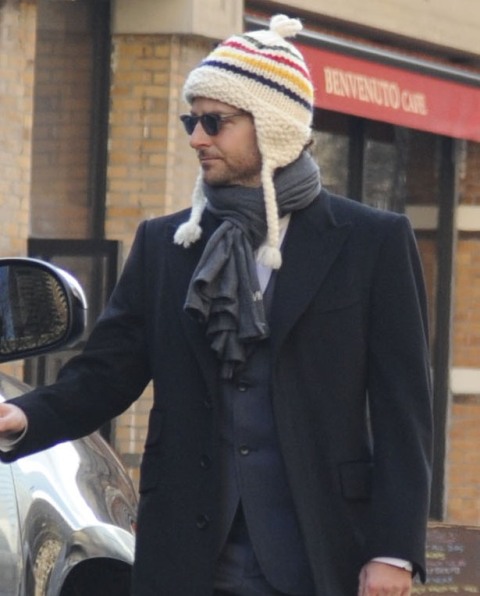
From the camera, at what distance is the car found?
3.81m

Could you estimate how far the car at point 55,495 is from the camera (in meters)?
3.81

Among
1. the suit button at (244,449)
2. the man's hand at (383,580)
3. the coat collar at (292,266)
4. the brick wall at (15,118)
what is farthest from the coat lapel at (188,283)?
the brick wall at (15,118)

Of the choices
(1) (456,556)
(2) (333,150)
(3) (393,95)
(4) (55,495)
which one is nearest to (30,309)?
(4) (55,495)

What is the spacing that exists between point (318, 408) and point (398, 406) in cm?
15

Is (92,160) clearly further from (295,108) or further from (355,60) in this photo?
(295,108)

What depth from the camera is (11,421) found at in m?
4.02

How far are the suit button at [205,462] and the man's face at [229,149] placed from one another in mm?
548

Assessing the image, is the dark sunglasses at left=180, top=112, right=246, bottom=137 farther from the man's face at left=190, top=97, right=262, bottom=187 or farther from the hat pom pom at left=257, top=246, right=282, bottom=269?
the hat pom pom at left=257, top=246, right=282, bottom=269

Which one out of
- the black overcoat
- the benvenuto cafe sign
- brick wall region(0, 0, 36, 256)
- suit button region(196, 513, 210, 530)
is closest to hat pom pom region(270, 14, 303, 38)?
the black overcoat

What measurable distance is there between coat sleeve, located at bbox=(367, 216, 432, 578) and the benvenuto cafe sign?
27.3ft

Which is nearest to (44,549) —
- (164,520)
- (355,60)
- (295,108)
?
(164,520)

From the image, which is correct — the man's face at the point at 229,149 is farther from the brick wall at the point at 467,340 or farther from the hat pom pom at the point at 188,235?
the brick wall at the point at 467,340

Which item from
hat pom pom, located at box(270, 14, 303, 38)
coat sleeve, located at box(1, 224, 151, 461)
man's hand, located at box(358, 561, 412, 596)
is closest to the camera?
man's hand, located at box(358, 561, 412, 596)

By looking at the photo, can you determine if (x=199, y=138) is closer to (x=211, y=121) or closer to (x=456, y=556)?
(x=211, y=121)
